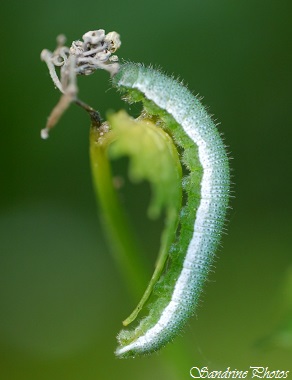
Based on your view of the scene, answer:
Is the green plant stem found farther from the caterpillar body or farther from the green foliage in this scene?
the caterpillar body

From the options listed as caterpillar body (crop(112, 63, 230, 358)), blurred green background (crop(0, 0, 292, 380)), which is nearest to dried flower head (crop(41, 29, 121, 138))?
caterpillar body (crop(112, 63, 230, 358))

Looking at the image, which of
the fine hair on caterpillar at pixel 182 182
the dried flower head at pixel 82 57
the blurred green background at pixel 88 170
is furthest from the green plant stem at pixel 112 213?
the blurred green background at pixel 88 170

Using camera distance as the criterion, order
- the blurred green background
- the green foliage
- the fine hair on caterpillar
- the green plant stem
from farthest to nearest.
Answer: the blurred green background, the fine hair on caterpillar, the green plant stem, the green foliage

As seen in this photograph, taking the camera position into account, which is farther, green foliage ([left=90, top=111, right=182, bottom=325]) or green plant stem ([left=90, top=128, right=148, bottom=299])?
green plant stem ([left=90, top=128, right=148, bottom=299])

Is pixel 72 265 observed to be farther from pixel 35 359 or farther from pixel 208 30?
pixel 208 30

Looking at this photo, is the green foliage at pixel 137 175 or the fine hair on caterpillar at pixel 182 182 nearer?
the green foliage at pixel 137 175

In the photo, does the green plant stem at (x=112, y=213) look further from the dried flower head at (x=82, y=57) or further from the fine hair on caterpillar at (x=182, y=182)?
the dried flower head at (x=82, y=57)
